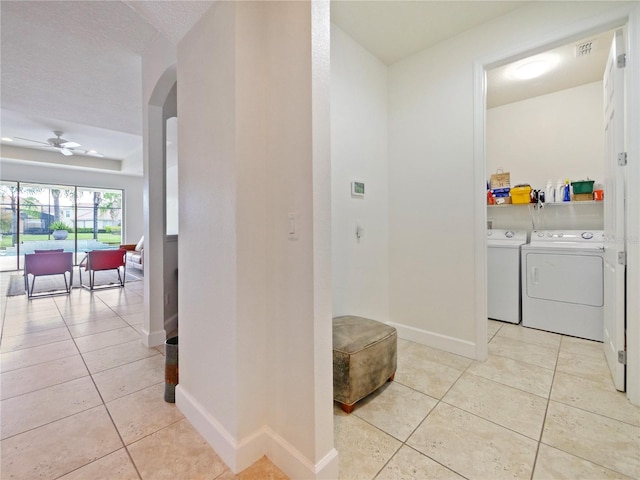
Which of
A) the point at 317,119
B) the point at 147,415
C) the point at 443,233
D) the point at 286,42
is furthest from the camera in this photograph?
the point at 443,233

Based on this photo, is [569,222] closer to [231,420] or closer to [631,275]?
[631,275]

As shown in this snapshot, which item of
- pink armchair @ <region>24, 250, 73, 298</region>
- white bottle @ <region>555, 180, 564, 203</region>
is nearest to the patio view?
pink armchair @ <region>24, 250, 73, 298</region>

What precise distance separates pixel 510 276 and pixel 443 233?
1.33m

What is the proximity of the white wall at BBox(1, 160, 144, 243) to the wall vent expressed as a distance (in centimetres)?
766

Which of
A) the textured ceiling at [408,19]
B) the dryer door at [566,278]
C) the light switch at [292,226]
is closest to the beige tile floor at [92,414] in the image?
the light switch at [292,226]

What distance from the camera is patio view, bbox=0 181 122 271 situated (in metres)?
6.91

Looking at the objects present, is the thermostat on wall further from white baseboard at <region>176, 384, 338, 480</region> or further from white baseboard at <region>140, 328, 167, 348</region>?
white baseboard at <region>140, 328, 167, 348</region>

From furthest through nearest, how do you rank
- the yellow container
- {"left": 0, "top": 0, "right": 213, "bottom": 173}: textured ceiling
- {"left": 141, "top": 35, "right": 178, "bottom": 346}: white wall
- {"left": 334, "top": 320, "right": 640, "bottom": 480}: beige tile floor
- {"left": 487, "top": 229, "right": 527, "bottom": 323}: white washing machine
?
the yellow container → {"left": 487, "top": 229, "right": 527, "bottom": 323}: white washing machine → {"left": 141, "top": 35, "right": 178, "bottom": 346}: white wall → {"left": 0, "top": 0, "right": 213, "bottom": 173}: textured ceiling → {"left": 334, "top": 320, "right": 640, "bottom": 480}: beige tile floor

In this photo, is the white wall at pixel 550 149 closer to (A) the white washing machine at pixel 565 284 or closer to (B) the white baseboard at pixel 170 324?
(A) the white washing machine at pixel 565 284

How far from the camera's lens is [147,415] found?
1.70m

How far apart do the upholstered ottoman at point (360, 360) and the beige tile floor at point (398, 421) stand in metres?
0.12

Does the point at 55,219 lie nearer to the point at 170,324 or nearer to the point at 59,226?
the point at 59,226

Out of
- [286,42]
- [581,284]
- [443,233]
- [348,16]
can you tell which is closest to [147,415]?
[286,42]

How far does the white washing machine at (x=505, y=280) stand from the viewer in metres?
3.19
